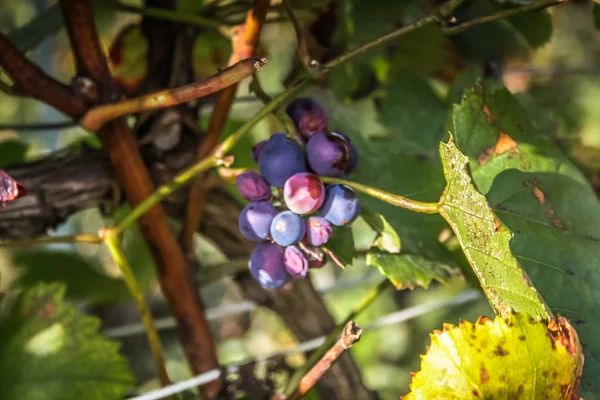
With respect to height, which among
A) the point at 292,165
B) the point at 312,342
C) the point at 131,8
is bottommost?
the point at 312,342

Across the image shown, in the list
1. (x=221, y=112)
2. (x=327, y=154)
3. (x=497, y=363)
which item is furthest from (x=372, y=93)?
(x=497, y=363)

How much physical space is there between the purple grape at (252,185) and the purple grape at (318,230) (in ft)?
0.16

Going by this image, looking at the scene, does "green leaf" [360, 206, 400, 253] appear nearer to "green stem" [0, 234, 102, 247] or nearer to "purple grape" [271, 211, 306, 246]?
"purple grape" [271, 211, 306, 246]

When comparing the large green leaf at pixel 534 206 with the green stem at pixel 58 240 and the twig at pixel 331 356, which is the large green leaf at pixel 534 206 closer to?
the twig at pixel 331 356

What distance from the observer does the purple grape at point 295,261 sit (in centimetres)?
56

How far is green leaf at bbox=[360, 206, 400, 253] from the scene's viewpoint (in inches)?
23.2

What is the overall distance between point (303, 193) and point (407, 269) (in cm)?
14

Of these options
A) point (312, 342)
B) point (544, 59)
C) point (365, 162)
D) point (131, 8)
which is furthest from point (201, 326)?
point (544, 59)

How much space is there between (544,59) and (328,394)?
87.9 inches

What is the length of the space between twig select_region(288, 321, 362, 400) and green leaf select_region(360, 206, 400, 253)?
96 mm

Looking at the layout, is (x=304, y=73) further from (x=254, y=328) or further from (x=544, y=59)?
(x=544, y=59)

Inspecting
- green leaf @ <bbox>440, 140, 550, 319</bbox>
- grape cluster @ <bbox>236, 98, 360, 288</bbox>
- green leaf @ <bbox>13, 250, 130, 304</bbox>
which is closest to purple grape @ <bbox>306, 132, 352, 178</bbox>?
grape cluster @ <bbox>236, 98, 360, 288</bbox>

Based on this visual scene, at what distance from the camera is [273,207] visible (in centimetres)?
57

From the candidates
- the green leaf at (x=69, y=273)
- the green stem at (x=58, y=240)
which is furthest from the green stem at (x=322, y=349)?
the green leaf at (x=69, y=273)
